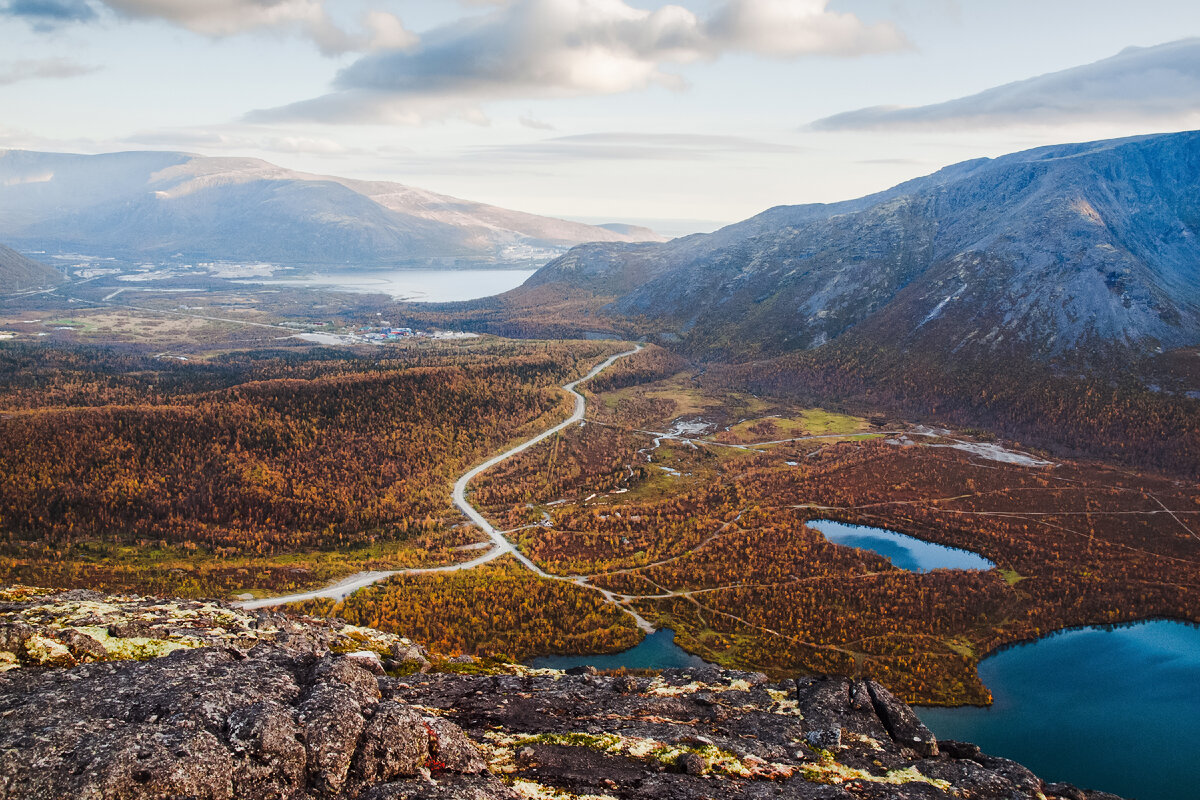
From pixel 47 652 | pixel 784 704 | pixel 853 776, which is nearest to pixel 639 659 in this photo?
pixel 784 704

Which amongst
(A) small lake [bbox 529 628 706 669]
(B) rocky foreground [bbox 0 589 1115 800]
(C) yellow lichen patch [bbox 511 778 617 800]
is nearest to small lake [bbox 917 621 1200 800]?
(B) rocky foreground [bbox 0 589 1115 800]

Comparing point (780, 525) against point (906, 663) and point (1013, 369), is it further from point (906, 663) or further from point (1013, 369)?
point (1013, 369)

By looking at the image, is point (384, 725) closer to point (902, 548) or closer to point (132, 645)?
point (132, 645)

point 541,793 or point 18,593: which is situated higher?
point 18,593

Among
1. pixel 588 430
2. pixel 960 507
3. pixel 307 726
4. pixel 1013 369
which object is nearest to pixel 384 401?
pixel 588 430

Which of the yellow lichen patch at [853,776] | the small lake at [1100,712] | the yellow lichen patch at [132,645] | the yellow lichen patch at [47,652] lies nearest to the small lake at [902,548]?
the small lake at [1100,712]

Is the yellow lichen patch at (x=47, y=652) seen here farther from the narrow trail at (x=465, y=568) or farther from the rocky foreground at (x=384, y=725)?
the narrow trail at (x=465, y=568)
